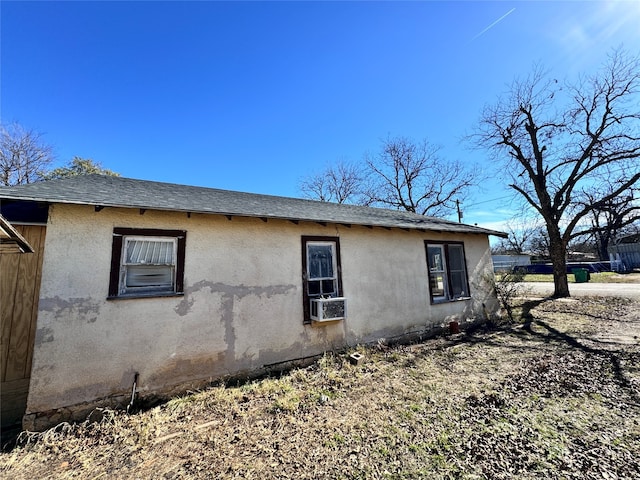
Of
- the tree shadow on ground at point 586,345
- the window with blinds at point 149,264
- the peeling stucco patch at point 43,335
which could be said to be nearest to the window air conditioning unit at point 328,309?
the window with blinds at point 149,264

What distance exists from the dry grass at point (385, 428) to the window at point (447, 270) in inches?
110

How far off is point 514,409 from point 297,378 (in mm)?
3359

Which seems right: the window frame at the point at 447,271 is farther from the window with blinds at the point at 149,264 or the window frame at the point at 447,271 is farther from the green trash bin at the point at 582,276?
the green trash bin at the point at 582,276

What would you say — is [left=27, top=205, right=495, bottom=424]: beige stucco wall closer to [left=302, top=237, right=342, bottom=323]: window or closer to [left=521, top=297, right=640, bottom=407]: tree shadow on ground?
[left=302, top=237, right=342, bottom=323]: window

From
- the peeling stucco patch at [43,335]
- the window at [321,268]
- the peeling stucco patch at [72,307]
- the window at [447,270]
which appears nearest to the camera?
the peeling stucco patch at [43,335]

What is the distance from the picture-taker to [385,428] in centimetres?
330

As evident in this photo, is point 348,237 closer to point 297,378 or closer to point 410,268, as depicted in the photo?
point 410,268

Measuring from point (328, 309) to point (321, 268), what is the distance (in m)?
1.00

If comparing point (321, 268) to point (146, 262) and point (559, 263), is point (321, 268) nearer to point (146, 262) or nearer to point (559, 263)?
point (146, 262)

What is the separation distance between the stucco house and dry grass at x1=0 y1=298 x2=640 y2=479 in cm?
55

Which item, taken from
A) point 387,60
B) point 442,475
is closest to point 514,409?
point 442,475

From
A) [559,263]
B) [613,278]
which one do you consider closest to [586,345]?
[559,263]

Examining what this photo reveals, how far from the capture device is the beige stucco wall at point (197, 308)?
12.5 feet

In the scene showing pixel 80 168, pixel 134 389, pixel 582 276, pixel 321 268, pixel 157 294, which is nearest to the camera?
pixel 134 389
